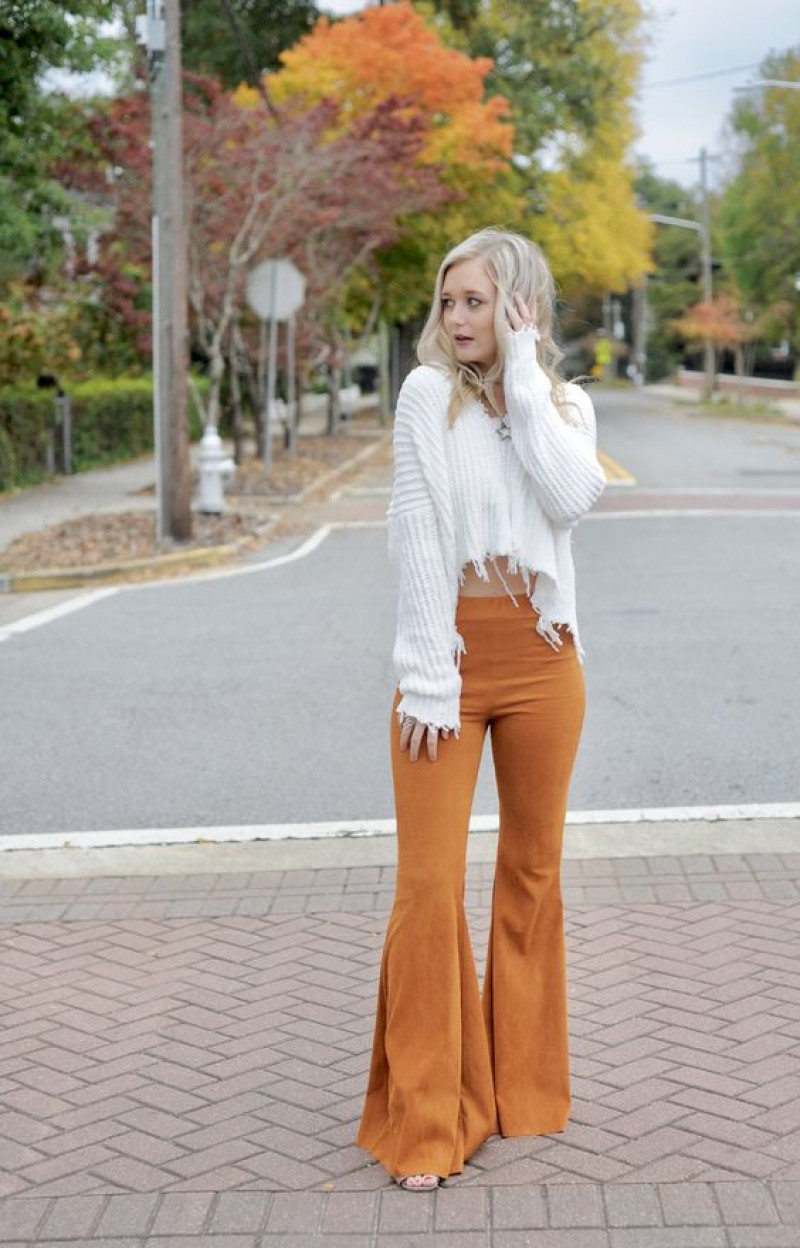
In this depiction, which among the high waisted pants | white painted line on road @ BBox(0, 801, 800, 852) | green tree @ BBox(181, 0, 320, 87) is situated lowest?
white painted line on road @ BBox(0, 801, 800, 852)

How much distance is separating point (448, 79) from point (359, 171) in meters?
7.17

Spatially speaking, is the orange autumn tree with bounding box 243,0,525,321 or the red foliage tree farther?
the orange autumn tree with bounding box 243,0,525,321

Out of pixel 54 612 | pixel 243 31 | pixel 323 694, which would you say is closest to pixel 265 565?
pixel 54 612

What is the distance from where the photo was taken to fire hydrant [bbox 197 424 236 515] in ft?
58.5

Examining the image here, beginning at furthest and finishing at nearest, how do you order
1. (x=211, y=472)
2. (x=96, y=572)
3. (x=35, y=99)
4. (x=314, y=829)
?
1. (x=35, y=99)
2. (x=211, y=472)
3. (x=96, y=572)
4. (x=314, y=829)

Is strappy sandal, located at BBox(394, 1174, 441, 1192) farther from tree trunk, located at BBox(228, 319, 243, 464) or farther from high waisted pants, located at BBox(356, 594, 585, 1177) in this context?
tree trunk, located at BBox(228, 319, 243, 464)

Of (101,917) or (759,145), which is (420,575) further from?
(759,145)

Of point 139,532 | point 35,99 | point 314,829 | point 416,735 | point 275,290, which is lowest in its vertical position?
point 314,829

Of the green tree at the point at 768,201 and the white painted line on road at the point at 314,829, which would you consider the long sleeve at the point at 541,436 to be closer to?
the white painted line on road at the point at 314,829

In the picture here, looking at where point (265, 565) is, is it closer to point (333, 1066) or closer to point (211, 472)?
point (211, 472)

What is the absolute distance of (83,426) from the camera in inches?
1032

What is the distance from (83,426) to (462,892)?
23496 millimetres

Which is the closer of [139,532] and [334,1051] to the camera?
[334,1051]

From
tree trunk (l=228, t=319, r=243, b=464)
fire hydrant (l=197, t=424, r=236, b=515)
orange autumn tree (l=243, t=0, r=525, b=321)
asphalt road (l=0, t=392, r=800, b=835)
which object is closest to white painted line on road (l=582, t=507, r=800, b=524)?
asphalt road (l=0, t=392, r=800, b=835)
